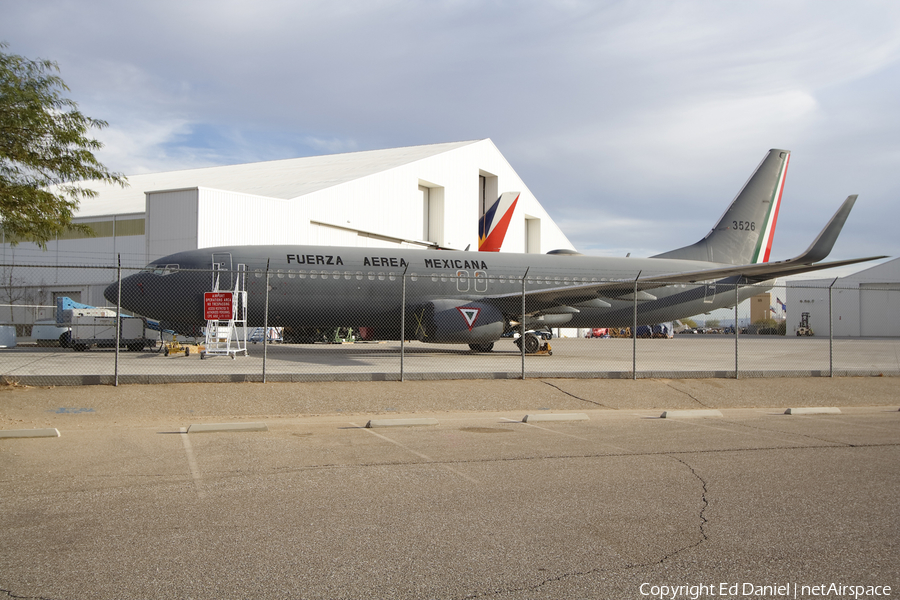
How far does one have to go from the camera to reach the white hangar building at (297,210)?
29.8 metres

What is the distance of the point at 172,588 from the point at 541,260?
2154cm

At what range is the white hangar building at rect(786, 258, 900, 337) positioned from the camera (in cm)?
5275

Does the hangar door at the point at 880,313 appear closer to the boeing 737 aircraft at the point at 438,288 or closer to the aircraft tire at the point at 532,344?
the boeing 737 aircraft at the point at 438,288

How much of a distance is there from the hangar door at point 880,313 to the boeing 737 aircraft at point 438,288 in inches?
1345

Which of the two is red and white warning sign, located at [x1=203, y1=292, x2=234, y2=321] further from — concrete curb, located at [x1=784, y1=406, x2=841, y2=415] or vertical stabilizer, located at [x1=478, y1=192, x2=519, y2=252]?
vertical stabilizer, located at [x1=478, y1=192, x2=519, y2=252]

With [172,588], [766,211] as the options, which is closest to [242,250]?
[172,588]

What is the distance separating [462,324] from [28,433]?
12.7 meters

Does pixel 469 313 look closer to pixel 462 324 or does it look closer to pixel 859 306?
pixel 462 324

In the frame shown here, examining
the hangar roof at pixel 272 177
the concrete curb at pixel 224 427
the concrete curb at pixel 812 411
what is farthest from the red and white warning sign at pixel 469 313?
the hangar roof at pixel 272 177

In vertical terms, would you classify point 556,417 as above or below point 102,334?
below

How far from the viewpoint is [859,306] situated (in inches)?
2151

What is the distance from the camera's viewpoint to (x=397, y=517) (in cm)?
516

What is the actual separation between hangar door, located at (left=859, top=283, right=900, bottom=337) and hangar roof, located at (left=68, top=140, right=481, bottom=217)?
116ft

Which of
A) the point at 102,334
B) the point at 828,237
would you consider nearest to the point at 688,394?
the point at 828,237
